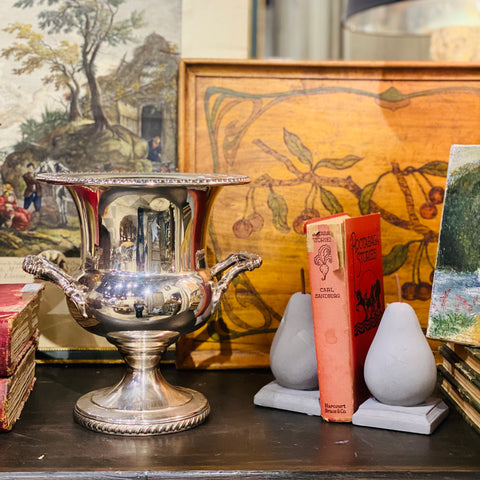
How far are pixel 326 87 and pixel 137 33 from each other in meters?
0.31

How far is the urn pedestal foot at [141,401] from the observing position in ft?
2.80

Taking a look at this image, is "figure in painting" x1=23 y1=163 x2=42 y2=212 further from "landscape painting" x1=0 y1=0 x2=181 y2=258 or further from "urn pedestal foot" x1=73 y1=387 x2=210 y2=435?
"urn pedestal foot" x1=73 y1=387 x2=210 y2=435

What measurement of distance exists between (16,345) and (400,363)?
47 centimetres

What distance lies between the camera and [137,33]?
1130 mm

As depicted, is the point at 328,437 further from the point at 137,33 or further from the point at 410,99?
the point at 137,33

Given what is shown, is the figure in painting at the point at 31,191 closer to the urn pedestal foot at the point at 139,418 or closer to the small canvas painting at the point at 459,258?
the urn pedestal foot at the point at 139,418

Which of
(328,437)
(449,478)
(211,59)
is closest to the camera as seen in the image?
(449,478)

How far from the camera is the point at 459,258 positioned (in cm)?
93

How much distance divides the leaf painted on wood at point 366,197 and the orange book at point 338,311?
0.21 metres

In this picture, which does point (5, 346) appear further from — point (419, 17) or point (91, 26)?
point (419, 17)

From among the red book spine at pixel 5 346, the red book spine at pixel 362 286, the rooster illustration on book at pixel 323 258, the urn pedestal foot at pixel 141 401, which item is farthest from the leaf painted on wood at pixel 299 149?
the red book spine at pixel 5 346

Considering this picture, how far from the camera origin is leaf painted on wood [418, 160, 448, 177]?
1141mm

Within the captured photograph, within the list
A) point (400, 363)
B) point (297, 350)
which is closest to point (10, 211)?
point (297, 350)

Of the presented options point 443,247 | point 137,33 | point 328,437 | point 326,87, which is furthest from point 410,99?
point 328,437
